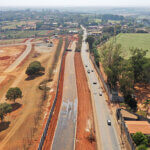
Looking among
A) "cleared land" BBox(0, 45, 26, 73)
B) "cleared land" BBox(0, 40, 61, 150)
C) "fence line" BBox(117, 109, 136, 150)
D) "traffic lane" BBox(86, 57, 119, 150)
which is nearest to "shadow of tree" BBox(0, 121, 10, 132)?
"cleared land" BBox(0, 40, 61, 150)

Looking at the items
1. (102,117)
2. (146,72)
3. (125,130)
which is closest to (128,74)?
(146,72)

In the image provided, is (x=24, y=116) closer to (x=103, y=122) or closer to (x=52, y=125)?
(x=52, y=125)

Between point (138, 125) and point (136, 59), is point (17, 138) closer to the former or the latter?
point (138, 125)

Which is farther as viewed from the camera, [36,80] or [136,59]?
[36,80]

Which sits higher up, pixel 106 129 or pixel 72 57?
pixel 72 57

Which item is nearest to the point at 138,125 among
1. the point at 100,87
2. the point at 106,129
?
the point at 106,129

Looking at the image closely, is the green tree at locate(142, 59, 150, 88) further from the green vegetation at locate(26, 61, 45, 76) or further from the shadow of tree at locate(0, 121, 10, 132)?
the shadow of tree at locate(0, 121, 10, 132)
